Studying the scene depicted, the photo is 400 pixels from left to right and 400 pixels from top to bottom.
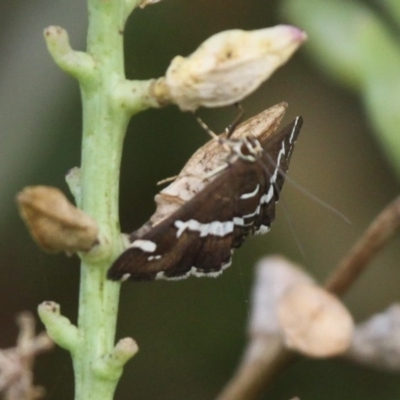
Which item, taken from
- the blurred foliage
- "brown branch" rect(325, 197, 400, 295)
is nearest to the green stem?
"brown branch" rect(325, 197, 400, 295)

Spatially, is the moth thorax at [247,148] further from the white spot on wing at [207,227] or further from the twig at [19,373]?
the twig at [19,373]

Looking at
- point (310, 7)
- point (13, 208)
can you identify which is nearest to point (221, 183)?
point (310, 7)

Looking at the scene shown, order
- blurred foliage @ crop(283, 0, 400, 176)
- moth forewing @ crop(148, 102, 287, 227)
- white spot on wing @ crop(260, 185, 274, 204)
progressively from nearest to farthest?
moth forewing @ crop(148, 102, 287, 227) < white spot on wing @ crop(260, 185, 274, 204) < blurred foliage @ crop(283, 0, 400, 176)

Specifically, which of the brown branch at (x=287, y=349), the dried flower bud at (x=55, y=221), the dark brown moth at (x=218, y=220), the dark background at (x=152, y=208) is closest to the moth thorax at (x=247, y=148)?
the dark brown moth at (x=218, y=220)

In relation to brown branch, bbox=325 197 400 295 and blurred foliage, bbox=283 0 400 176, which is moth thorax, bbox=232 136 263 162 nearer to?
brown branch, bbox=325 197 400 295

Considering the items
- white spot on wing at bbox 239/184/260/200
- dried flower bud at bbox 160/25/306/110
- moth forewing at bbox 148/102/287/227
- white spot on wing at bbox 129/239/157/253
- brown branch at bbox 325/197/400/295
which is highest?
dried flower bud at bbox 160/25/306/110

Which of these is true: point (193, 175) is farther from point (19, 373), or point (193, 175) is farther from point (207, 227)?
point (19, 373)

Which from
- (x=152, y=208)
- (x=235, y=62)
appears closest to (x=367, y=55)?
(x=235, y=62)
